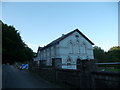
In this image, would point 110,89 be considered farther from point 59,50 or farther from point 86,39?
point 86,39

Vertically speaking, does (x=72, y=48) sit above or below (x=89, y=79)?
above

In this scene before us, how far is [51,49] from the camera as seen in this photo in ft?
130

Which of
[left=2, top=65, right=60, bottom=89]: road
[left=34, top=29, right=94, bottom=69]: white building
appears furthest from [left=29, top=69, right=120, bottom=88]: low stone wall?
[left=34, top=29, right=94, bottom=69]: white building

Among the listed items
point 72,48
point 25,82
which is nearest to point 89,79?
point 25,82

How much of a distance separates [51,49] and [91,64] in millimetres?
32217

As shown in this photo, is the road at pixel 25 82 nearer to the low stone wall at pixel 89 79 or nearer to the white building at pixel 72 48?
the low stone wall at pixel 89 79

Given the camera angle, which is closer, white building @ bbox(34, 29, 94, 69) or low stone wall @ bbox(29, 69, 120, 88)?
low stone wall @ bbox(29, 69, 120, 88)

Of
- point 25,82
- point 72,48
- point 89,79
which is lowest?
point 25,82

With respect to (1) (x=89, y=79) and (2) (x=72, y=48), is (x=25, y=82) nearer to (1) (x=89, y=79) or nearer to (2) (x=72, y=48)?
(1) (x=89, y=79)

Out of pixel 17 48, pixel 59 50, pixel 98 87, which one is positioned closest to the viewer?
pixel 98 87

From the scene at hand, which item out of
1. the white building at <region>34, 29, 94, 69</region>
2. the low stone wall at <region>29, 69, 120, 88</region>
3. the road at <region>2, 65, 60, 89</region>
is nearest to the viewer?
the low stone wall at <region>29, 69, 120, 88</region>

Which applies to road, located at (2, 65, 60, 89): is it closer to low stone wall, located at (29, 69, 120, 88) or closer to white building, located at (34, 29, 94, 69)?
low stone wall, located at (29, 69, 120, 88)

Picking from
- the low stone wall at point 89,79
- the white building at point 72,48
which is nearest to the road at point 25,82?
the low stone wall at point 89,79

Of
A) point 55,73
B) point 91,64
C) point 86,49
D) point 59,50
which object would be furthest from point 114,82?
point 86,49
